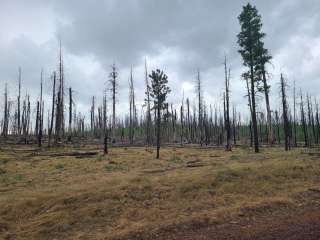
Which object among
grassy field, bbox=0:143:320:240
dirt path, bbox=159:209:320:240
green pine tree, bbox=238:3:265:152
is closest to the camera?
dirt path, bbox=159:209:320:240

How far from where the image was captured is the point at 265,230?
9562mm

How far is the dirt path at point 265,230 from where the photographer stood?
8948mm

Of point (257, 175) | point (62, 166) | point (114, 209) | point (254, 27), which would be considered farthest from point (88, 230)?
point (254, 27)

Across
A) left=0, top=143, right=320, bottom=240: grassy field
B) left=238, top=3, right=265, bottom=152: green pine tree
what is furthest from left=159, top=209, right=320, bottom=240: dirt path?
left=238, top=3, right=265, bottom=152: green pine tree

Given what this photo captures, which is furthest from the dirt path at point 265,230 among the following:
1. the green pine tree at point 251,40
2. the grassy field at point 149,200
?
the green pine tree at point 251,40

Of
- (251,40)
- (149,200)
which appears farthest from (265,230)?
(251,40)

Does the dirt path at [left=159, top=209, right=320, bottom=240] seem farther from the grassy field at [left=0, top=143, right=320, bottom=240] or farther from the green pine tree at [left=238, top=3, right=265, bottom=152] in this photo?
the green pine tree at [left=238, top=3, right=265, bottom=152]

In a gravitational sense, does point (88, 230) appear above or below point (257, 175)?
below

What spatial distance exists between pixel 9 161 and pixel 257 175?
2244 cm

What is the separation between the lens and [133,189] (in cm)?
1466

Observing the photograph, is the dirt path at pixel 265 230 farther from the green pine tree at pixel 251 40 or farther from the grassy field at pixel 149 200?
the green pine tree at pixel 251 40

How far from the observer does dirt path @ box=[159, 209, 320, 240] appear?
895 centimetres

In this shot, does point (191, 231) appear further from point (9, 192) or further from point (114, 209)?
point (9, 192)

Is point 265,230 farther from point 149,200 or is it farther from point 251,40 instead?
point 251,40
